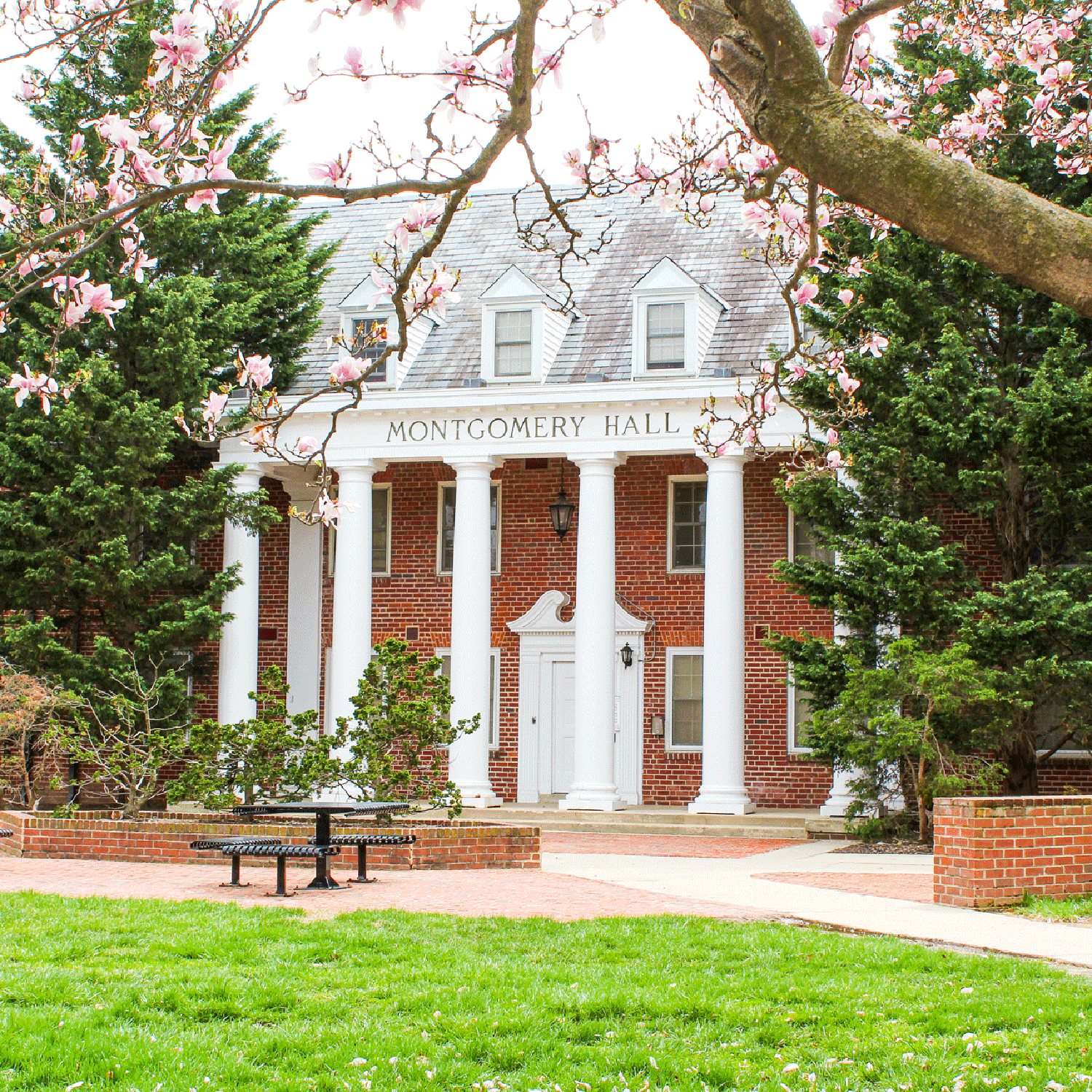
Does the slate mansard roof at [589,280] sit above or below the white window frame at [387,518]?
above

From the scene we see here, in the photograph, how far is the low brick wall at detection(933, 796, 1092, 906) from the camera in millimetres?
10234

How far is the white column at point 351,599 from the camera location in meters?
20.8

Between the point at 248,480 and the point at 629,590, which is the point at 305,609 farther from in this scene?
the point at 629,590

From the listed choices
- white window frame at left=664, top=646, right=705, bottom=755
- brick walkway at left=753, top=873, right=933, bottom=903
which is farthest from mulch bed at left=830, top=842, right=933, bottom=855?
white window frame at left=664, top=646, right=705, bottom=755

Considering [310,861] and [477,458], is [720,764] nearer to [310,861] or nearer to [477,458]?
[477,458]

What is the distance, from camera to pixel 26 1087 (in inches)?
197

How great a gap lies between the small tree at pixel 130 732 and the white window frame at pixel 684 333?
8.34m

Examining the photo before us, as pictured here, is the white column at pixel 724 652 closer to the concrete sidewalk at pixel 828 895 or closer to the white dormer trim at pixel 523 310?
the concrete sidewalk at pixel 828 895

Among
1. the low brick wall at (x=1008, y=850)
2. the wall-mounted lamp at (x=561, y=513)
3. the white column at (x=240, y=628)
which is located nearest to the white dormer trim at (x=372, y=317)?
the white column at (x=240, y=628)

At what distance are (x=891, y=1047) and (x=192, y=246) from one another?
18.0 metres

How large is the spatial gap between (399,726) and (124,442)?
7905 millimetres

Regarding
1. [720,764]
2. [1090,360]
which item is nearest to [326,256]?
[720,764]

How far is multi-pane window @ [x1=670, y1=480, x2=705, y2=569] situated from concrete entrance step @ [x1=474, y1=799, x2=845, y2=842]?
4308mm

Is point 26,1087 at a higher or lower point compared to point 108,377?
lower
